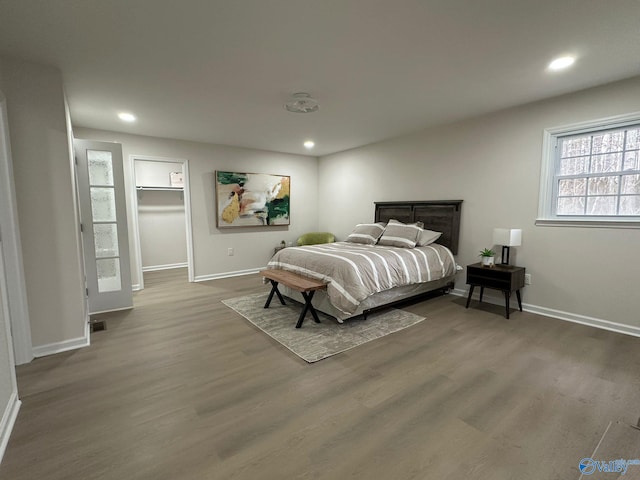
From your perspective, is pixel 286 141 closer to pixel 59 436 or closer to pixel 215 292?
pixel 215 292

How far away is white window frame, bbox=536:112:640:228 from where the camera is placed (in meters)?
2.85

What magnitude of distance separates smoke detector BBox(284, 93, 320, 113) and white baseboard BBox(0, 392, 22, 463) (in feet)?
10.6

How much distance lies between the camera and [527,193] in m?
3.47

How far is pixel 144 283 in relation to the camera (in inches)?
200

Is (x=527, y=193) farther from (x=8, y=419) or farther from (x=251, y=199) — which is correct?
(x=8, y=419)

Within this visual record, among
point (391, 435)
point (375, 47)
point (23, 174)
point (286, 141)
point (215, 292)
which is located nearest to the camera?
point (391, 435)

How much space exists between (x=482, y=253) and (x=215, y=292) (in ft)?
12.5

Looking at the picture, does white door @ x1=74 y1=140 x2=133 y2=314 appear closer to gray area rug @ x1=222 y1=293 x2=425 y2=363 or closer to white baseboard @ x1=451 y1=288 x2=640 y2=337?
gray area rug @ x1=222 y1=293 x2=425 y2=363

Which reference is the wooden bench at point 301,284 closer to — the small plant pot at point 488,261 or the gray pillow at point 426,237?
the gray pillow at point 426,237

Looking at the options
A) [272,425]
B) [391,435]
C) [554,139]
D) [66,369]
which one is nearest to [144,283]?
[66,369]

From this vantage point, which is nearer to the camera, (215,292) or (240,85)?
(240,85)

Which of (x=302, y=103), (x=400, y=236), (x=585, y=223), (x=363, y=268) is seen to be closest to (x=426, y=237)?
(x=400, y=236)

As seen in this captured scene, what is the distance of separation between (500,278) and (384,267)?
1344mm

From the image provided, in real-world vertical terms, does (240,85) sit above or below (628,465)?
above
